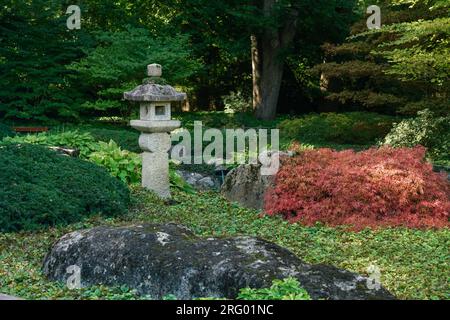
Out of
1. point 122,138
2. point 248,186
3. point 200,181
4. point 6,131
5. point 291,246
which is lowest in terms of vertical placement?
point 291,246

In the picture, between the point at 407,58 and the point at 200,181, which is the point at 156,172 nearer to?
the point at 200,181

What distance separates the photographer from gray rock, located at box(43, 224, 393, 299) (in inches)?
220

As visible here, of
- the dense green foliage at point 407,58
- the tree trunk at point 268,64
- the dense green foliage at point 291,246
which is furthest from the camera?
the tree trunk at point 268,64

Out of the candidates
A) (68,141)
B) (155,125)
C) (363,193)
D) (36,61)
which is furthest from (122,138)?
(363,193)

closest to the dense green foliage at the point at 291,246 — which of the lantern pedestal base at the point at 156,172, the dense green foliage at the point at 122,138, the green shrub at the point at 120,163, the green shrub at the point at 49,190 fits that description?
the green shrub at the point at 49,190

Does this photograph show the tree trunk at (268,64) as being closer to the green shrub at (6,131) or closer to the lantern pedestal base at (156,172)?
the green shrub at (6,131)

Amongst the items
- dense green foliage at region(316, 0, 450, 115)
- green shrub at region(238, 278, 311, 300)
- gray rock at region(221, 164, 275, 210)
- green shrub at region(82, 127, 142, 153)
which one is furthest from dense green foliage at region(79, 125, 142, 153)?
green shrub at region(238, 278, 311, 300)

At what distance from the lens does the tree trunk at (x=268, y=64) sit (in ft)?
75.4

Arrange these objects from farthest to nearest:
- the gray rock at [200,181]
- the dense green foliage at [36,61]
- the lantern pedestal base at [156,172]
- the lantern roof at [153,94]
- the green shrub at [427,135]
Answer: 1. the dense green foliage at [36,61]
2. the green shrub at [427,135]
3. the gray rock at [200,181]
4. the lantern pedestal base at [156,172]
5. the lantern roof at [153,94]

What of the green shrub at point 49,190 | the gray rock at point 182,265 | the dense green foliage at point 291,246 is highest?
the green shrub at point 49,190

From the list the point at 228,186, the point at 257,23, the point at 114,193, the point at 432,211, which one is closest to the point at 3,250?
the point at 114,193

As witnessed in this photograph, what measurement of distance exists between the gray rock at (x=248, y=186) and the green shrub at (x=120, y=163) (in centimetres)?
167

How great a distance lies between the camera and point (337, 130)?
19.0 metres

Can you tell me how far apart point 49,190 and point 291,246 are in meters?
3.14
